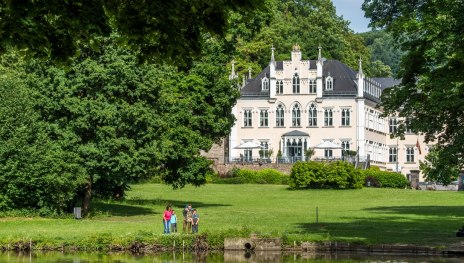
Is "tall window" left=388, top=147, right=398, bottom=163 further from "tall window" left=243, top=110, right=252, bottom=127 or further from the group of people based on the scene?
the group of people

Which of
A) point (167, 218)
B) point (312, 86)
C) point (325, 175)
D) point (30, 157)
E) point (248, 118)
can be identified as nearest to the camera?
point (167, 218)

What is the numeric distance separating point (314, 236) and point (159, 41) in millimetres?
26781

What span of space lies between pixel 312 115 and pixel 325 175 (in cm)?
2348

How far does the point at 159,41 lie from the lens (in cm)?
1605

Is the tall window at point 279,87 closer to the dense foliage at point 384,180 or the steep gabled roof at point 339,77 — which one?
the steep gabled roof at point 339,77

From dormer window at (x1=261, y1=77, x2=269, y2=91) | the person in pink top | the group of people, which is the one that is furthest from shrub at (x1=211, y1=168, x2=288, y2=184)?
the person in pink top

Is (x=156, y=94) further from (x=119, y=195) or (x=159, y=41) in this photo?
(x=159, y=41)

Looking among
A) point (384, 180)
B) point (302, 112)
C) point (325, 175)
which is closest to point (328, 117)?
point (302, 112)

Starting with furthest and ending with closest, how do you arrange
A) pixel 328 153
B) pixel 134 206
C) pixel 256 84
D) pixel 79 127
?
pixel 256 84 < pixel 328 153 < pixel 134 206 < pixel 79 127

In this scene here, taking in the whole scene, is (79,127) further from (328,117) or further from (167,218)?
(328,117)

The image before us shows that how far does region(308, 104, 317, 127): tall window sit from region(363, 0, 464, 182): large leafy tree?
6234 centimetres

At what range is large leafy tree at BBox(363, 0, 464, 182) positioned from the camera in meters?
38.0

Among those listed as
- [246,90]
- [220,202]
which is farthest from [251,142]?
[220,202]

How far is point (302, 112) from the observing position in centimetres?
10888
